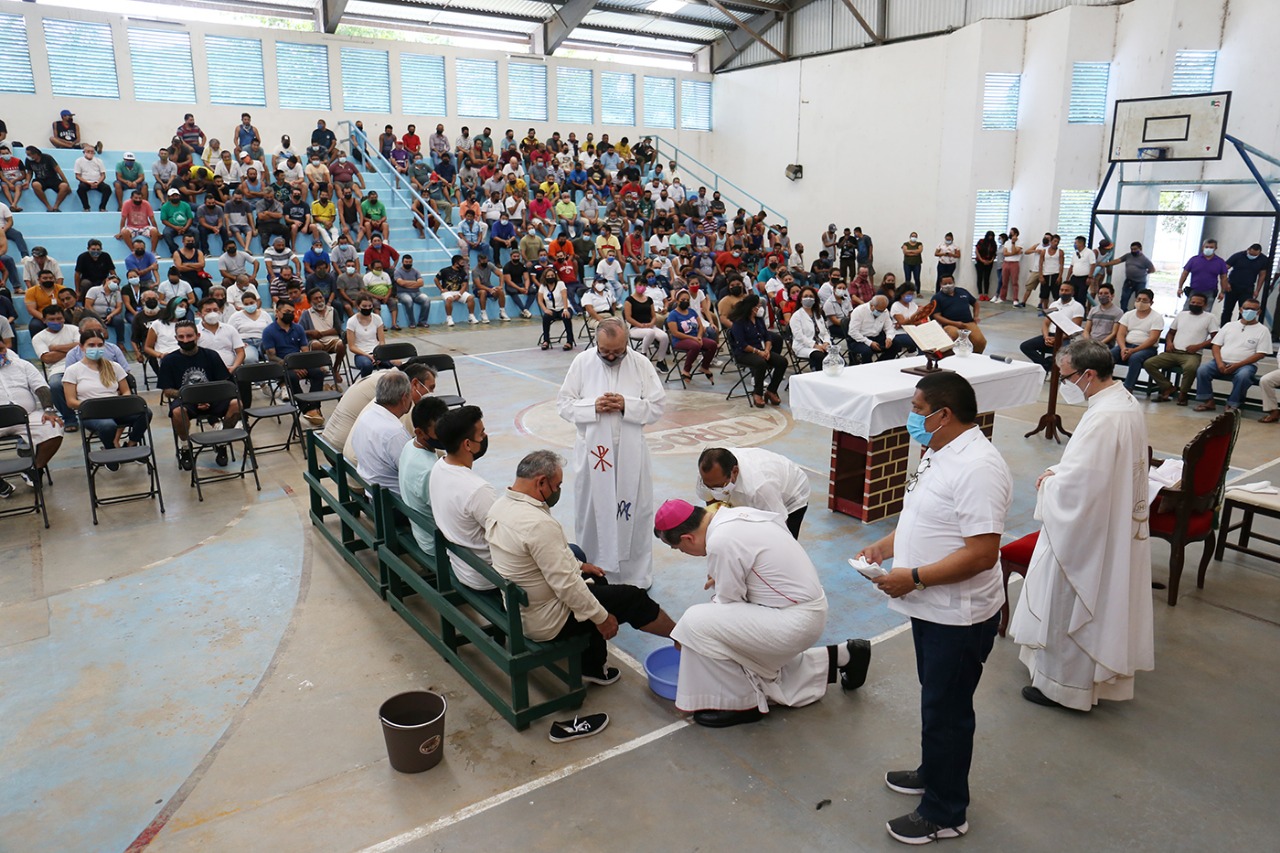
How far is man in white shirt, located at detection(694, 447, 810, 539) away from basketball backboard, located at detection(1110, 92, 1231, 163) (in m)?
13.6

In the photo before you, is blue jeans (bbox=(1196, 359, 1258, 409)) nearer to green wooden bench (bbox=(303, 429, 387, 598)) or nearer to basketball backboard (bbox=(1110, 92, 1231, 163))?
basketball backboard (bbox=(1110, 92, 1231, 163))

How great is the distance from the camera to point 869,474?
21.8 ft

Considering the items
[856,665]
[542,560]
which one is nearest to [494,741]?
[542,560]

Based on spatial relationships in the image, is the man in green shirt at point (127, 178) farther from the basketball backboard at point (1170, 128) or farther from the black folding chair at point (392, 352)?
the basketball backboard at point (1170, 128)

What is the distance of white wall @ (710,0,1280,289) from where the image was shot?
17.3 meters

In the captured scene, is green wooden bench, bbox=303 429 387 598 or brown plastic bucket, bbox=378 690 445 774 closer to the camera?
brown plastic bucket, bbox=378 690 445 774

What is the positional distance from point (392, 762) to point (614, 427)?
2.34 metres

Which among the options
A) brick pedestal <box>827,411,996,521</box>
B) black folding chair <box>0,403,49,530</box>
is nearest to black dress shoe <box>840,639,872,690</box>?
brick pedestal <box>827,411,996,521</box>

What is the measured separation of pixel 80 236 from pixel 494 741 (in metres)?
15.7

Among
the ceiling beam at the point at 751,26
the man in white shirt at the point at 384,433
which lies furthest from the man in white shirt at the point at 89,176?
the ceiling beam at the point at 751,26

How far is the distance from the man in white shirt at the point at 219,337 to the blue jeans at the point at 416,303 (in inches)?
253

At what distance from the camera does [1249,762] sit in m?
3.76

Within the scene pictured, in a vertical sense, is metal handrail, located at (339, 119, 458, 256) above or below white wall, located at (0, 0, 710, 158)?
below

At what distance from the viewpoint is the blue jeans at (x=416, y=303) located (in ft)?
53.2
